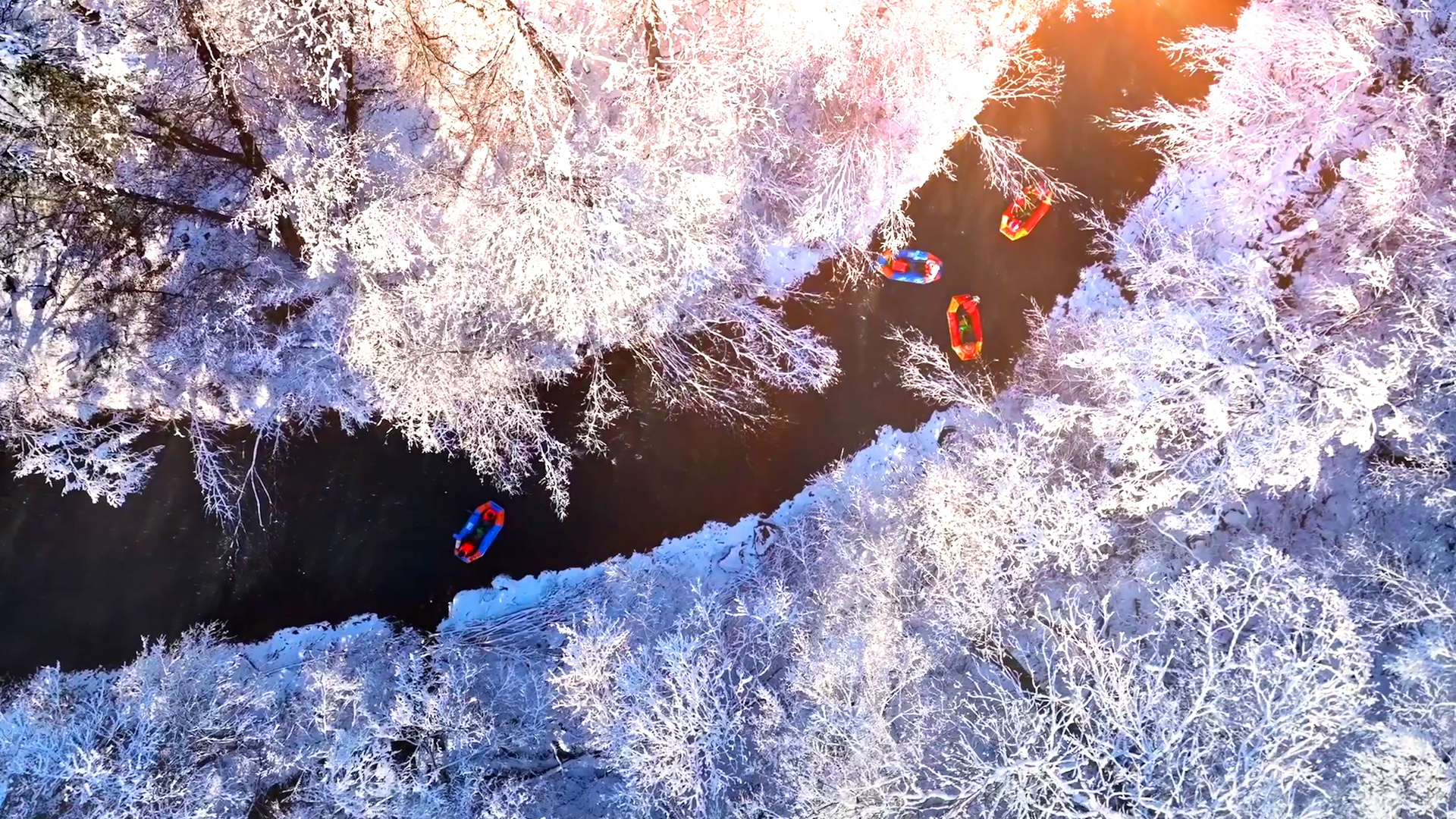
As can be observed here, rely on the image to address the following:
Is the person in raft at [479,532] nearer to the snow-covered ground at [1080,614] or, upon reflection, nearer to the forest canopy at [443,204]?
the forest canopy at [443,204]

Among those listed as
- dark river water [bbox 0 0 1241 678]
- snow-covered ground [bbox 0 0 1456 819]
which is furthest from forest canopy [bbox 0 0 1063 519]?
snow-covered ground [bbox 0 0 1456 819]

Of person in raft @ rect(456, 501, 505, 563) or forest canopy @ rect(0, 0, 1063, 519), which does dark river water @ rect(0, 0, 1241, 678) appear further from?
forest canopy @ rect(0, 0, 1063, 519)

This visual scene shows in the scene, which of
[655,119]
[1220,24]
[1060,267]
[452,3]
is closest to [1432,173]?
[1220,24]

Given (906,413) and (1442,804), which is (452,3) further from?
(1442,804)

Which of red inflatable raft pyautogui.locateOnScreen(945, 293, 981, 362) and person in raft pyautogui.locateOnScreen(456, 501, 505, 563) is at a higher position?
person in raft pyautogui.locateOnScreen(456, 501, 505, 563)

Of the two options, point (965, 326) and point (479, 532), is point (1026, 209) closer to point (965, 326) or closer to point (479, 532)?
point (965, 326)
